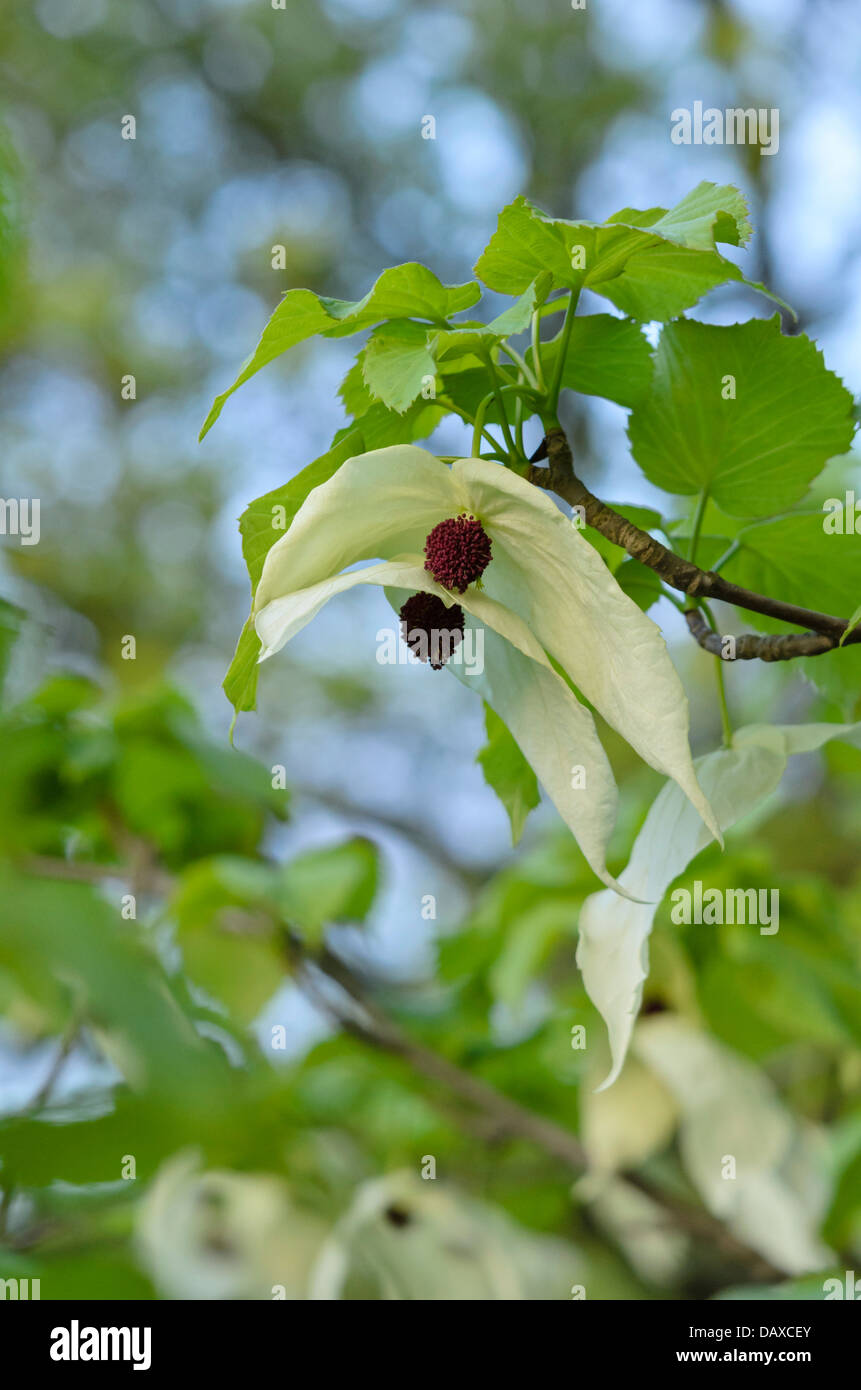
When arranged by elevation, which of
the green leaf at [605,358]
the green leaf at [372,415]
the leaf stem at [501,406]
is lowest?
the leaf stem at [501,406]

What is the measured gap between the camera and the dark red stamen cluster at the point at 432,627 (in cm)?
16

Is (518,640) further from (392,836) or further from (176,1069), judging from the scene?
(392,836)

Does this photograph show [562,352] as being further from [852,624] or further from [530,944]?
[530,944]

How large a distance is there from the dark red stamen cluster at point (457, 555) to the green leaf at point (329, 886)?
25 cm

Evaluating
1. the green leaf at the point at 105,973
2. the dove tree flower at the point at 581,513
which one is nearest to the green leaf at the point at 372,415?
the dove tree flower at the point at 581,513

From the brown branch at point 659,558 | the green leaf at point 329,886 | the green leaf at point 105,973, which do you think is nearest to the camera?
the green leaf at point 105,973

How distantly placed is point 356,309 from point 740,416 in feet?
0.22

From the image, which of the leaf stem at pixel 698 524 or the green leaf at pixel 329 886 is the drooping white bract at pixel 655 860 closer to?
the leaf stem at pixel 698 524

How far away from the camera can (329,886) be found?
40 centimetres

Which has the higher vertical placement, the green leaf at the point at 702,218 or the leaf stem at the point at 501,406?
the green leaf at the point at 702,218

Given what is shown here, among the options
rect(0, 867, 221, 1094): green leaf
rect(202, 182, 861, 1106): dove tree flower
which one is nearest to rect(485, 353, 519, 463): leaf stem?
rect(202, 182, 861, 1106): dove tree flower

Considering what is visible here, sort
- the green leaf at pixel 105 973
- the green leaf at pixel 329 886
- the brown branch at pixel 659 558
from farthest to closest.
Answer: the green leaf at pixel 329 886, the brown branch at pixel 659 558, the green leaf at pixel 105 973
